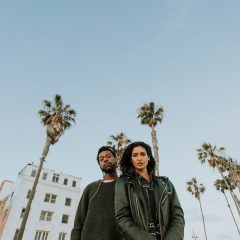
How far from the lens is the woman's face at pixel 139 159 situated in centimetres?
345

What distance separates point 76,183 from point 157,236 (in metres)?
44.5

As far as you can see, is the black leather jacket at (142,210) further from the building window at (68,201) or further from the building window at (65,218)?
the building window at (68,201)

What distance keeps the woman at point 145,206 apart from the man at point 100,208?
0.74m

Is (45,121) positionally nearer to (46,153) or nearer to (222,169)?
(46,153)

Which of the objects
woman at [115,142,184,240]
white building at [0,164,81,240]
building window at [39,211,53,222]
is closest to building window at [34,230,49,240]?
white building at [0,164,81,240]

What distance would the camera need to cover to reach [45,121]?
2580 cm

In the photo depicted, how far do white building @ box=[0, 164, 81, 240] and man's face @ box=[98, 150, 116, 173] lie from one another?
122 ft

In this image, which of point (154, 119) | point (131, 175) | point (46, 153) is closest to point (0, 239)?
point (46, 153)

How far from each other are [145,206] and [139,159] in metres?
0.75

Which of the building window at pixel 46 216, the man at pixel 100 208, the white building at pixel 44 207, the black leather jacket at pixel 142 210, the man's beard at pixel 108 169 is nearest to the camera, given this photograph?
the black leather jacket at pixel 142 210

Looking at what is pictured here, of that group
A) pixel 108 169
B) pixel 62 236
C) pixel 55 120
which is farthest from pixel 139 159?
pixel 62 236

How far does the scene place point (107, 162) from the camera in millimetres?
4457

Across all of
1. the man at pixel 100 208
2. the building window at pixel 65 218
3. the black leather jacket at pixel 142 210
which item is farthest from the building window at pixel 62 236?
the black leather jacket at pixel 142 210

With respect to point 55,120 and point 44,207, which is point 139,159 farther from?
point 44,207
